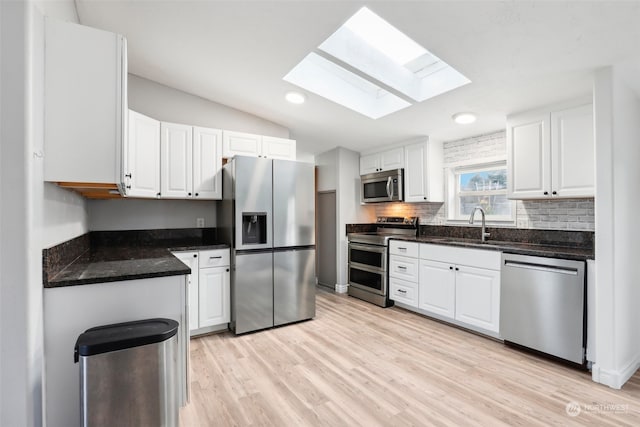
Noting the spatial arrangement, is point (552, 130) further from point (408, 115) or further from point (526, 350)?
point (526, 350)

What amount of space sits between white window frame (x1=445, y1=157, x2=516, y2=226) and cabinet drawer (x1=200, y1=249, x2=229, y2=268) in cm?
287

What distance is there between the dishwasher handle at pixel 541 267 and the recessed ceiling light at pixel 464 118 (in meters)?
1.49

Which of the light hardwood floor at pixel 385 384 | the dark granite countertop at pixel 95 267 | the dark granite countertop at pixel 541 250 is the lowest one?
the light hardwood floor at pixel 385 384

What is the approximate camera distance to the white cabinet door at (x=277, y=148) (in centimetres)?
378

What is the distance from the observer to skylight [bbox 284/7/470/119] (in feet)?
8.11

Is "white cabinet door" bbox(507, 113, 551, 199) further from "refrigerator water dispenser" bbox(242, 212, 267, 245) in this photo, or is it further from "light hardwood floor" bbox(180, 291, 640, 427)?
"refrigerator water dispenser" bbox(242, 212, 267, 245)

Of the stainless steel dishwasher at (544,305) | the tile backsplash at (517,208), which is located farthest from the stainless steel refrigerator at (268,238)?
the stainless steel dishwasher at (544,305)

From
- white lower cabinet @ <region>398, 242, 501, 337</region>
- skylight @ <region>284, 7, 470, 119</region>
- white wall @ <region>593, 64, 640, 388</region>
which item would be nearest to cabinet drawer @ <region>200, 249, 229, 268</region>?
skylight @ <region>284, 7, 470, 119</region>

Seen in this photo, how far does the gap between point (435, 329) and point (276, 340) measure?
1.70 m

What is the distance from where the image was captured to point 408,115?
335cm

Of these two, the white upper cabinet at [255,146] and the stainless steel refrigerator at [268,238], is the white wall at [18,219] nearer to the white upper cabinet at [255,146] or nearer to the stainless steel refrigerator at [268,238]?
the stainless steel refrigerator at [268,238]

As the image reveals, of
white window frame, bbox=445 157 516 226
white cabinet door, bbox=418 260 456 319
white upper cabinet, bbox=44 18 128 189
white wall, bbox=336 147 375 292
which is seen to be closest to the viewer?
white upper cabinet, bbox=44 18 128 189

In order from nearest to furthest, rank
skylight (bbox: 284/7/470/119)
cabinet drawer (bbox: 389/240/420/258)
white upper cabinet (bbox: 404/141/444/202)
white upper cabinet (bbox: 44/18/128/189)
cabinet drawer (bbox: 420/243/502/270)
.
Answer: white upper cabinet (bbox: 44/18/128/189) → skylight (bbox: 284/7/470/119) → cabinet drawer (bbox: 420/243/502/270) → cabinet drawer (bbox: 389/240/420/258) → white upper cabinet (bbox: 404/141/444/202)

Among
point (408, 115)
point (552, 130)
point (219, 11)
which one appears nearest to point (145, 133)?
point (219, 11)
